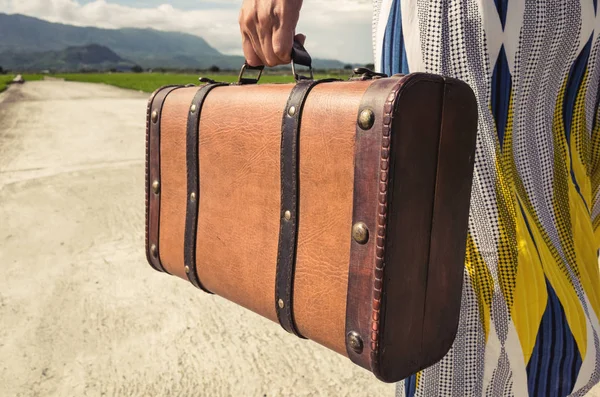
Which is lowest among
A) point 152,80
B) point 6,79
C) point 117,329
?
point 117,329

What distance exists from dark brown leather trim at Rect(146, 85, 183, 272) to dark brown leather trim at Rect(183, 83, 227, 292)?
0.19 meters

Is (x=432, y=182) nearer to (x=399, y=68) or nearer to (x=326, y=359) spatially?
(x=399, y=68)

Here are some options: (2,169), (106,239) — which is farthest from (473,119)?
(2,169)

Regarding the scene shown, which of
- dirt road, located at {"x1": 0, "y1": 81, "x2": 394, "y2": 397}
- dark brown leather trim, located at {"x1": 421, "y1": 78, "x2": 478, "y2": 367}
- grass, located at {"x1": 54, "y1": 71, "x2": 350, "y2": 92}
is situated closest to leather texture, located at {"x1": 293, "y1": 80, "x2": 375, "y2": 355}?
dark brown leather trim, located at {"x1": 421, "y1": 78, "x2": 478, "y2": 367}

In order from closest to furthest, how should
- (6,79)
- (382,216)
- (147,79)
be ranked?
(382,216) → (6,79) → (147,79)

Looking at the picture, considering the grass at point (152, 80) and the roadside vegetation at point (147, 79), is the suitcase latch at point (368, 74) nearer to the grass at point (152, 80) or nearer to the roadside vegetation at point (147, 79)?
the roadside vegetation at point (147, 79)

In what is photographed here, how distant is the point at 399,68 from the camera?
1.16 m

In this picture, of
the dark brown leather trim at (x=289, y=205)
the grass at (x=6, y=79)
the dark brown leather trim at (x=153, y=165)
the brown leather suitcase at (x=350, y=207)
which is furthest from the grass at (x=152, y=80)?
the dark brown leather trim at (x=289, y=205)

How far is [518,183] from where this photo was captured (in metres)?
1.13

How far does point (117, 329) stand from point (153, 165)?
3.66 ft

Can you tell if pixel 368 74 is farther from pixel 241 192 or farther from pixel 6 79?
pixel 6 79

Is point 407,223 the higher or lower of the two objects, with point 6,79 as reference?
higher

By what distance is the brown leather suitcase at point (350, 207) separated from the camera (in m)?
0.94

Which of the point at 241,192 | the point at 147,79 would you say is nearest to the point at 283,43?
the point at 241,192
